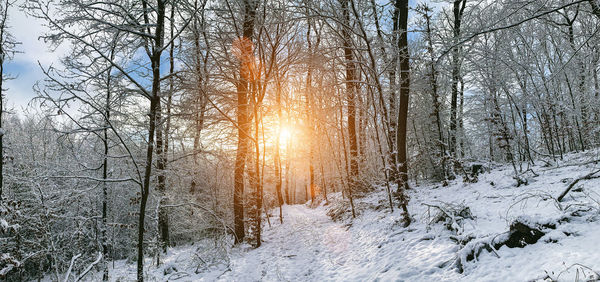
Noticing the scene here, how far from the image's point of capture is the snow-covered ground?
2738mm

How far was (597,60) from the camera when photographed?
35.1 feet

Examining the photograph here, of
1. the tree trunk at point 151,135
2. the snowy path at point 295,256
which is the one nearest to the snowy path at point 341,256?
the snowy path at point 295,256

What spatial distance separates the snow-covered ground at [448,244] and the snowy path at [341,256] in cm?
2

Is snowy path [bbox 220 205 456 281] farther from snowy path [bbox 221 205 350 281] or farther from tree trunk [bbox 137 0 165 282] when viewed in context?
tree trunk [bbox 137 0 165 282]

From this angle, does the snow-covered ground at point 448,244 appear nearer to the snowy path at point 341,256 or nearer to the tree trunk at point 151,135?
the snowy path at point 341,256

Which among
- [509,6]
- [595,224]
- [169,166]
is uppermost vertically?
[509,6]

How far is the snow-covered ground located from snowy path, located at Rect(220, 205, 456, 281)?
0.08 ft

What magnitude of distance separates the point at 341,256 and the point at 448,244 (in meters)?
2.55

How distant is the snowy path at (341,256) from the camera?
4004 millimetres

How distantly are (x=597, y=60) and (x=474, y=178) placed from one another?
29.5 feet

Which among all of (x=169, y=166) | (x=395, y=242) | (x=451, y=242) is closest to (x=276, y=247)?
(x=395, y=242)

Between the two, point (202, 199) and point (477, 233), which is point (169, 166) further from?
point (477, 233)

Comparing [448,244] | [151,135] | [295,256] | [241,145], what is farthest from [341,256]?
[241,145]

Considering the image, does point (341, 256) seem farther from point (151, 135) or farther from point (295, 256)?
point (151, 135)
